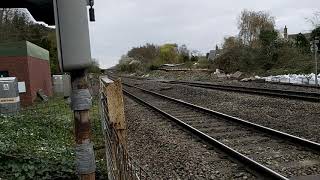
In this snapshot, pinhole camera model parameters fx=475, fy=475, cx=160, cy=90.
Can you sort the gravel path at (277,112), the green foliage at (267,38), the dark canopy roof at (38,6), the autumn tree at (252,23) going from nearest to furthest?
the dark canopy roof at (38,6) < the gravel path at (277,112) < the green foliage at (267,38) < the autumn tree at (252,23)

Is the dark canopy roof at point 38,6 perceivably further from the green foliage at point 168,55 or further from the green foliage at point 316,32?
the green foliage at point 168,55

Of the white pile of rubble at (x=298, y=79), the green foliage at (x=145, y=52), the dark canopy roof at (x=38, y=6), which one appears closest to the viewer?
the dark canopy roof at (x=38, y=6)

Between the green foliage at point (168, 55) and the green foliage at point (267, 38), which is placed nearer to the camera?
the green foliage at point (267, 38)

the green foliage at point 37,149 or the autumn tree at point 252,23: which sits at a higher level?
the autumn tree at point 252,23

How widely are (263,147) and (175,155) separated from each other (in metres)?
1.83

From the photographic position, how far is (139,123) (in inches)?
604

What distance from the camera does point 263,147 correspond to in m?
9.73

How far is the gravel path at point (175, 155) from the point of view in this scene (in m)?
7.86

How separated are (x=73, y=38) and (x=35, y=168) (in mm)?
3896

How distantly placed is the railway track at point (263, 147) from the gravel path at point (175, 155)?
231 millimetres

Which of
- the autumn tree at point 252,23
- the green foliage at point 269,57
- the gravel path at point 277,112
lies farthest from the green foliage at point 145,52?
the gravel path at point 277,112

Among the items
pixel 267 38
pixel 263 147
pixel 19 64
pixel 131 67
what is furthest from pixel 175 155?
pixel 131 67

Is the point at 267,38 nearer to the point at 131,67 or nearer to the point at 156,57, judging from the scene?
the point at 131,67

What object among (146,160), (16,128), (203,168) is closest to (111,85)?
(203,168)
